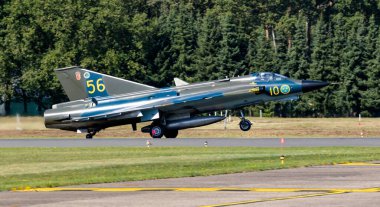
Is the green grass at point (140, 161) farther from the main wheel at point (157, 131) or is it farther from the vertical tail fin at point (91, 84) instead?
the vertical tail fin at point (91, 84)

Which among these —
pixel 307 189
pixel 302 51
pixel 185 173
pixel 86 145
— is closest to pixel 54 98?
pixel 302 51

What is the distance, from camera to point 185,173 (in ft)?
89.4

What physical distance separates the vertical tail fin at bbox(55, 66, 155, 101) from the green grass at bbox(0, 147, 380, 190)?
8.47 m

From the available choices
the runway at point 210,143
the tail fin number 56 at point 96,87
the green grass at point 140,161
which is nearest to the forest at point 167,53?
the tail fin number 56 at point 96,87

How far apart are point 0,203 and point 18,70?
192 feet

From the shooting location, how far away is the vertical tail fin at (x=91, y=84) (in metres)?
49.9

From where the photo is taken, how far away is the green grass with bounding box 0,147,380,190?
26828mm

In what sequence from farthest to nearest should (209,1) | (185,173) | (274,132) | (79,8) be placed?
(209,1)
(79,8)
(274,132)
(185,173)

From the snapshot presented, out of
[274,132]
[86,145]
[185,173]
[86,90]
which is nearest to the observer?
[185,173]

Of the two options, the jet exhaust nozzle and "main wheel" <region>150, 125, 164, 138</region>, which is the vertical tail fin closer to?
"main wheel" <region>150, 125, 164, 138</region>

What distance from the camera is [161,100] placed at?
4909 cm

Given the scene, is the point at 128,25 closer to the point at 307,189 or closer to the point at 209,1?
the point at 209,1

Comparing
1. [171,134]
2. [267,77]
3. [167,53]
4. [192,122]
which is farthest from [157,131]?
[167,53]

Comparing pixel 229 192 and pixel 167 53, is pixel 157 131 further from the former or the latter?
pixel 167 53
